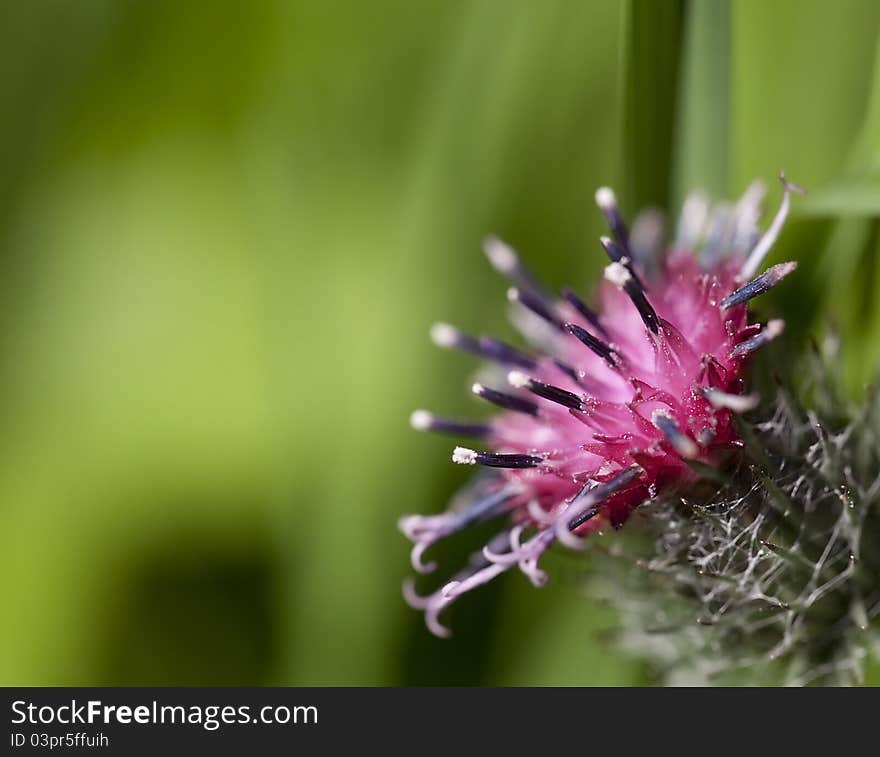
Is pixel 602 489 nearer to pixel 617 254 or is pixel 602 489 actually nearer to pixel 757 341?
pixel 757 341

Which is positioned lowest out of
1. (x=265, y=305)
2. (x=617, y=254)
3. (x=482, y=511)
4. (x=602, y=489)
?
(x=602, y=489)

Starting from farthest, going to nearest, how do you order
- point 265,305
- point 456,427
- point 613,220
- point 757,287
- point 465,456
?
point 265,305
point 456,427
point 613,220
point 465,456
point 757,287

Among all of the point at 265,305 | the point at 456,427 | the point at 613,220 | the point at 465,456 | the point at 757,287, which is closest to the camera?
the point at 757,287

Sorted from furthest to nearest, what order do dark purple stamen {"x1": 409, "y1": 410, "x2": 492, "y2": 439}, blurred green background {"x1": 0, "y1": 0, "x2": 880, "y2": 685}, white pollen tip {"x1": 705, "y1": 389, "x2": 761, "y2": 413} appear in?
blurred green background {"x1": 0, "y1": 0, "x2": 880, "y2": 685}, dark purple stamen {"x1": 409, "y1": 410, "x2": 492, "y2": 439}, white pollen tip {"x1": 705, "y1": 389, "x2": 761, "y2": 413}

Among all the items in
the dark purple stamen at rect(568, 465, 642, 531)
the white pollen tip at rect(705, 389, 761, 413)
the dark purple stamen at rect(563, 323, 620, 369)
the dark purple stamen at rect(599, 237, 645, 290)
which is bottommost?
the dark purple stamen at rect(568, 465, 642, 531)

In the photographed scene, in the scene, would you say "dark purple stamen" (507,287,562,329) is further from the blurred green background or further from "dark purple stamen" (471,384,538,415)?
the blurred green background

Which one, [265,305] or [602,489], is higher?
[265,305]

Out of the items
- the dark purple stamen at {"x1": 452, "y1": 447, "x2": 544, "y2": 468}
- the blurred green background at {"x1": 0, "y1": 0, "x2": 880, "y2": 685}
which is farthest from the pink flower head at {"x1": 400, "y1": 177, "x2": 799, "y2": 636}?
the blurred green background at {"x1": 0, "y1": 0, "x2": 880, "y2": 685}

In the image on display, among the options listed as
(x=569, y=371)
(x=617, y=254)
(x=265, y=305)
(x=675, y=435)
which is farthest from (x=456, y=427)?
(x=265, y=305)

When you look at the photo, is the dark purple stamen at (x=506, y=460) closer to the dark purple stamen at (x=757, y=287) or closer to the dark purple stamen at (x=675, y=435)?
the dark purple stamen at (x=675, y=435)
